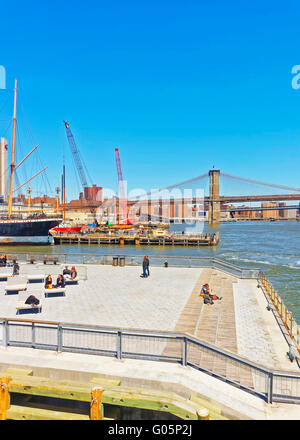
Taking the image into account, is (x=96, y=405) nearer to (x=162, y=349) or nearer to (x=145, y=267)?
(x=162, y=349)

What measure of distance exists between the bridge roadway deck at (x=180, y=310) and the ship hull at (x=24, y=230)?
6196cm

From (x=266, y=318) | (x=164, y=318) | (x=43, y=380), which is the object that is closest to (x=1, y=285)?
(x=164, y=318)

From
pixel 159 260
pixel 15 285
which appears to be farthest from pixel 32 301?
pixel 159 260

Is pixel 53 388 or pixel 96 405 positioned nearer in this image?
pixel 96 405

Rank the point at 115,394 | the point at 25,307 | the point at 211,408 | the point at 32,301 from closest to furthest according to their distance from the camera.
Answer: the point at 211,408
the point at 115,394
the point at 25,307
the point at 32,301

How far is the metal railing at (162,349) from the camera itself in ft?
21.7

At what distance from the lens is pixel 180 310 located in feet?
39.4

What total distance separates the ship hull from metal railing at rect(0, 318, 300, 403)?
224 feet

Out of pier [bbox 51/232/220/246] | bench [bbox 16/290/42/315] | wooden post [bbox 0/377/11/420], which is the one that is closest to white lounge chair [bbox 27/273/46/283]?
bench [bbox 16/290/42/315]

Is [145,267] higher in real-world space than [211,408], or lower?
higher

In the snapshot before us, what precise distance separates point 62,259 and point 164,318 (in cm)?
1408

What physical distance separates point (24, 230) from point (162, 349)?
74.5m
